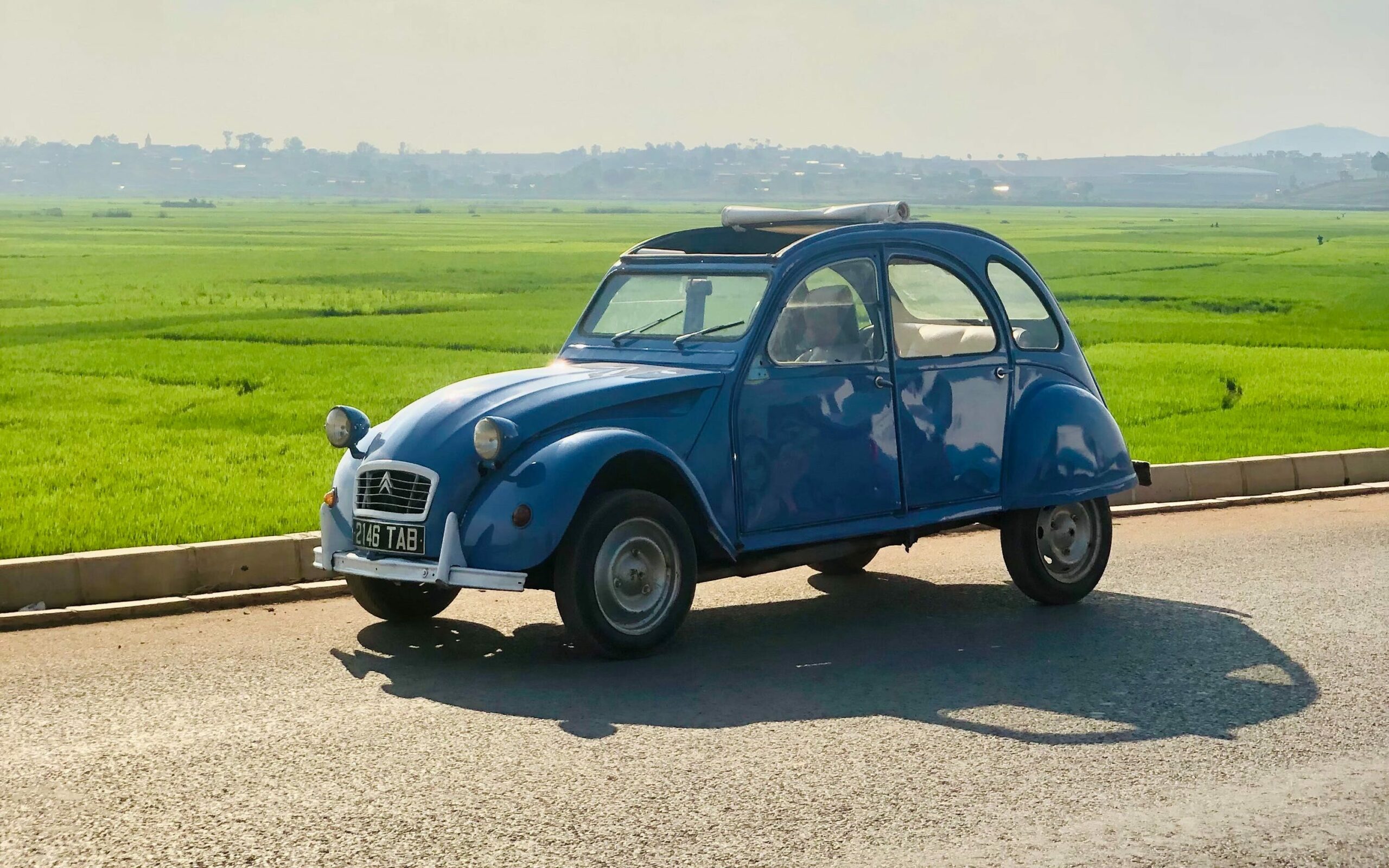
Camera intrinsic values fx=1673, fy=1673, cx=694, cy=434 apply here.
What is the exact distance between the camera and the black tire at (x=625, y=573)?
6.96 m

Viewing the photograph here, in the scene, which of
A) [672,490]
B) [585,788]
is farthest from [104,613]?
[585,788]

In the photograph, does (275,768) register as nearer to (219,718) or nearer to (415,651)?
(219,718)

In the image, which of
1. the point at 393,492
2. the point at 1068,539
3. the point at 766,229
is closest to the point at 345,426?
the point at 393,492

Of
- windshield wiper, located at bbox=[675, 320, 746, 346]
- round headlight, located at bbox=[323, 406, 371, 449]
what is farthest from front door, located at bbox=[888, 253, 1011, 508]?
round headlight, located at bbox=[323, 406, 371, 449]

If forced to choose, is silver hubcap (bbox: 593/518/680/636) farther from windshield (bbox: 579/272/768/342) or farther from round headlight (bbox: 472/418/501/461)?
windshield (bbox: 579/272/768/342)

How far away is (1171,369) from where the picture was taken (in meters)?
24.7

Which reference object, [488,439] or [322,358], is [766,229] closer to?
[488,439]

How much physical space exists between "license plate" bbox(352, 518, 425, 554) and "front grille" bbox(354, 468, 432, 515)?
69 mm

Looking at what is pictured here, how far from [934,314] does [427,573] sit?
3196 millimetres

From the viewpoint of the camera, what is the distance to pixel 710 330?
8008 millimetres

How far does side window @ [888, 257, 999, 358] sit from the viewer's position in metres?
8.40

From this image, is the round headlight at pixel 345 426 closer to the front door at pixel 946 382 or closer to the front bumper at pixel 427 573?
the front bumper at pixel 427 573

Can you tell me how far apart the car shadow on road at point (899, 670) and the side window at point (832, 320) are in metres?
1.34

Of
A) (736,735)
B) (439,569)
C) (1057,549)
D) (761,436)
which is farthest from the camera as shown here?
(1057,549)
